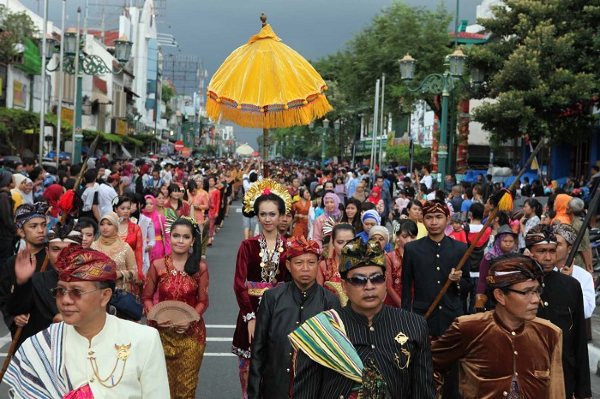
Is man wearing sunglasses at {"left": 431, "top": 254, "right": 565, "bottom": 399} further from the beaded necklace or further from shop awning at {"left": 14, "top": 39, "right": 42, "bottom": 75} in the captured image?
shop awning at {"left": 14, "top": 39, "right": 42, "bottom": 75}

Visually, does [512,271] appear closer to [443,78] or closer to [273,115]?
[273,115]

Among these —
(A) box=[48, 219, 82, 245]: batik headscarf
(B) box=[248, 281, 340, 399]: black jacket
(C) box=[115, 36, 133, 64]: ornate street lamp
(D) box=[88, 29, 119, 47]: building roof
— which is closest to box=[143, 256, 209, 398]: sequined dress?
(A) box=[48, 219, 82, 245]: batik headscarf

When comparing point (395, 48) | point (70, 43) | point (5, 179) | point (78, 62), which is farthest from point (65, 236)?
point (395, 48)

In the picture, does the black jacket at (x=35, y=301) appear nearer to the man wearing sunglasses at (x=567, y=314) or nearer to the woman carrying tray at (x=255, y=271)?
the woman carrying tray at (x=255, y=271)

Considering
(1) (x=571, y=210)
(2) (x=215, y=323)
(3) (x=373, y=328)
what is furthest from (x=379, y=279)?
(1) (x=571, y=210)

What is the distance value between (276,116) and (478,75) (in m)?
16.2

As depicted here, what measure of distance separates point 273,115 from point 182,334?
3.08m

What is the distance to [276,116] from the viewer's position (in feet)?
31.2

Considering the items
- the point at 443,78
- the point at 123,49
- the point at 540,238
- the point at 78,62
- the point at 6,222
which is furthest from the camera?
the point at 78,62

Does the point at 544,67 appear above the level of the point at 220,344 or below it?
above

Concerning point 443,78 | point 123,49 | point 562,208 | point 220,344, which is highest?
point 123,49

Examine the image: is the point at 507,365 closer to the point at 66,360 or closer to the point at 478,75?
the point at 66,360

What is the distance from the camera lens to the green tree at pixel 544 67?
27281 mm

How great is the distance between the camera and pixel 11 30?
40312mm
